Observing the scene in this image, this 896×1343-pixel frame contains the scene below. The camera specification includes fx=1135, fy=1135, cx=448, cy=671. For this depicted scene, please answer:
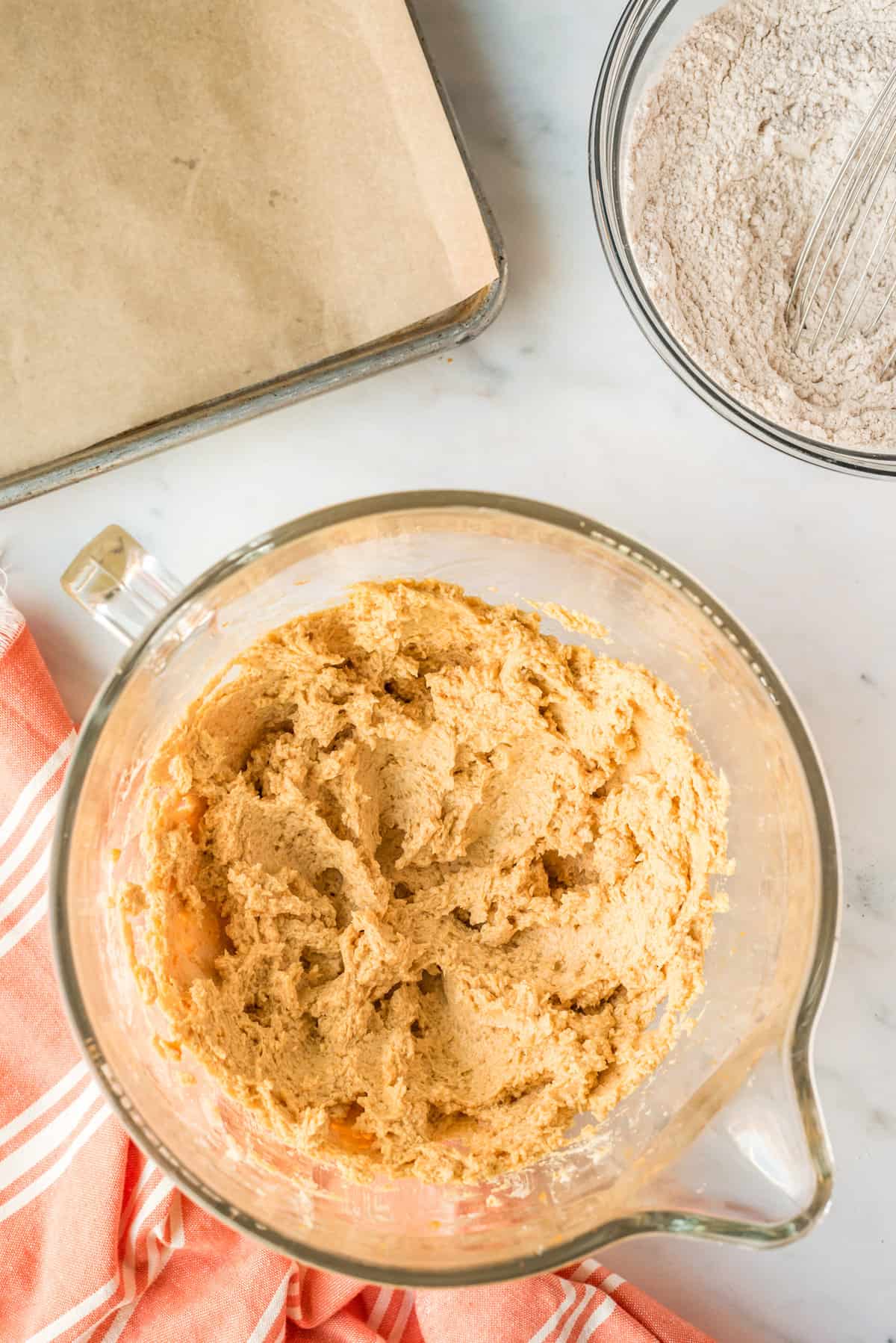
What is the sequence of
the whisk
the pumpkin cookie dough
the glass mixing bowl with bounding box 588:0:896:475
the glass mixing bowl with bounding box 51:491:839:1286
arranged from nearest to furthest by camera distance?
the glass mixing bowl with bounding box 51:491:839:1286
the pumpkin cookie dough
the glass mixing bowl with bounding box 588:0:896:475
the whisk

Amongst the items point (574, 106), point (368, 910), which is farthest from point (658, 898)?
point (574, 106)

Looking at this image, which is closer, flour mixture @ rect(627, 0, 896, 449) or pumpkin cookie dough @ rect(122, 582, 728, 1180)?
pumpkin cookie dough @ rect(122, 582, 728, 1180)

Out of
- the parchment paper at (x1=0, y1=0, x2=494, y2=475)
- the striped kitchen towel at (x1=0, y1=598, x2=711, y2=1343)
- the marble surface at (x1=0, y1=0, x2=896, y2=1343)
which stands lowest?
the striped kitchen towel at (x1=0, y1=598, x2=711, y2=1343)

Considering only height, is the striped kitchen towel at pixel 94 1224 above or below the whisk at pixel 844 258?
below

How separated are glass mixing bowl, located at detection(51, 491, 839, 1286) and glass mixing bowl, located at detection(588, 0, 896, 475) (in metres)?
0.28

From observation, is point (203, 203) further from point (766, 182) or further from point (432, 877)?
point (432, 877)

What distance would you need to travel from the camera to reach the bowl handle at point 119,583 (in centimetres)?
107

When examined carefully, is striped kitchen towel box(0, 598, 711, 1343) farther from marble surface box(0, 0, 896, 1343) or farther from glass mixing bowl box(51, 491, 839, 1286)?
glass mixing bowl box(51, 491, 839, 1286)

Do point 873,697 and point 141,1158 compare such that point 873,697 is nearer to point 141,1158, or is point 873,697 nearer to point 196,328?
point 196,328

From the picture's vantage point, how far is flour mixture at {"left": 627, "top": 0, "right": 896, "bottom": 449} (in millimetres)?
1341

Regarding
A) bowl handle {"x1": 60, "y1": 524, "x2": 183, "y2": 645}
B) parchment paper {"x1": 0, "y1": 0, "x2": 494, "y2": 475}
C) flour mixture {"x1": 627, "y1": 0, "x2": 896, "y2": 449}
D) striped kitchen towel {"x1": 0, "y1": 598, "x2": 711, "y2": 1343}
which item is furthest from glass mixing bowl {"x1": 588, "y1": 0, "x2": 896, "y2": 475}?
striped kitchen towel {"x1": 0, "y1": 598, "x2": 711, "y2": 1343}

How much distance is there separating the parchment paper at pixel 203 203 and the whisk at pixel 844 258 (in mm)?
405

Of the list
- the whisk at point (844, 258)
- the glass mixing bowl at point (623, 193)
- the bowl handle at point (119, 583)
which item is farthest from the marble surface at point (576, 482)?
the bowl handle at point (119, 583)

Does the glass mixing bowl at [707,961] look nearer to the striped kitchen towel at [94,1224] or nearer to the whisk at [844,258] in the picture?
the striped kitchen towel at [94,1224]
